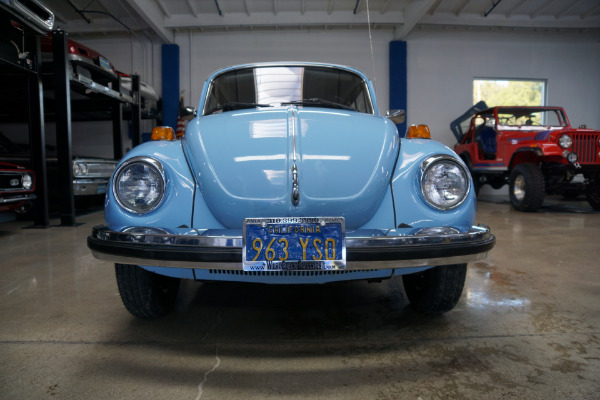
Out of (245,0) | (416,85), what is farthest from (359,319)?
(416,85)

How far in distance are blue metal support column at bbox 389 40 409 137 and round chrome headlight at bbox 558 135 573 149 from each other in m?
3.98

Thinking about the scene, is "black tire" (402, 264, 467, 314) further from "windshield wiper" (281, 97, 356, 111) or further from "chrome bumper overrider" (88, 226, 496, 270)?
"windshield wiper" (281, 97, 356, 111)

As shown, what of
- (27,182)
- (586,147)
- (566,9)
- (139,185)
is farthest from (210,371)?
(566,9)

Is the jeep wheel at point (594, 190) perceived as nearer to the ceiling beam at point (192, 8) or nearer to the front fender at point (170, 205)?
the front fender at point (170, 205)

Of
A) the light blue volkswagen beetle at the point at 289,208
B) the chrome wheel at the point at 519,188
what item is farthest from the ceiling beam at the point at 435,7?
the light blue volkswagen beetle at the point at 289,208

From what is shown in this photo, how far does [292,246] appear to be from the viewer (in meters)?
1.23

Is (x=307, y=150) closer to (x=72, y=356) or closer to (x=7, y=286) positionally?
(x=72, y=356)

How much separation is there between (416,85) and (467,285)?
8103mm

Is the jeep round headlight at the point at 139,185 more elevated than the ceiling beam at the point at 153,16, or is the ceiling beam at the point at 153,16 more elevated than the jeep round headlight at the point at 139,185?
the ceiling beam at the point at 153,16

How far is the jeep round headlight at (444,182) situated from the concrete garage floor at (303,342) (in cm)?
59

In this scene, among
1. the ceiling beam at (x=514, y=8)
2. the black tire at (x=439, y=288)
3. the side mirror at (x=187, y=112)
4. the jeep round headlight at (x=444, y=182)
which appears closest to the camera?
the jeep round headlight at (x=444, y=182)

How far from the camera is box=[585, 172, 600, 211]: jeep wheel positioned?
5945 mm

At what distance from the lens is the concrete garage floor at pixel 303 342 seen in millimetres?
1229

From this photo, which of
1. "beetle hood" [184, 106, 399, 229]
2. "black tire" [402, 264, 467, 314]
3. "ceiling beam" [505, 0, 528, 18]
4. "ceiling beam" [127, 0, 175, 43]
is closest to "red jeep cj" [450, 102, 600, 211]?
"ceiling beam" [505, 0, 528, 18]
